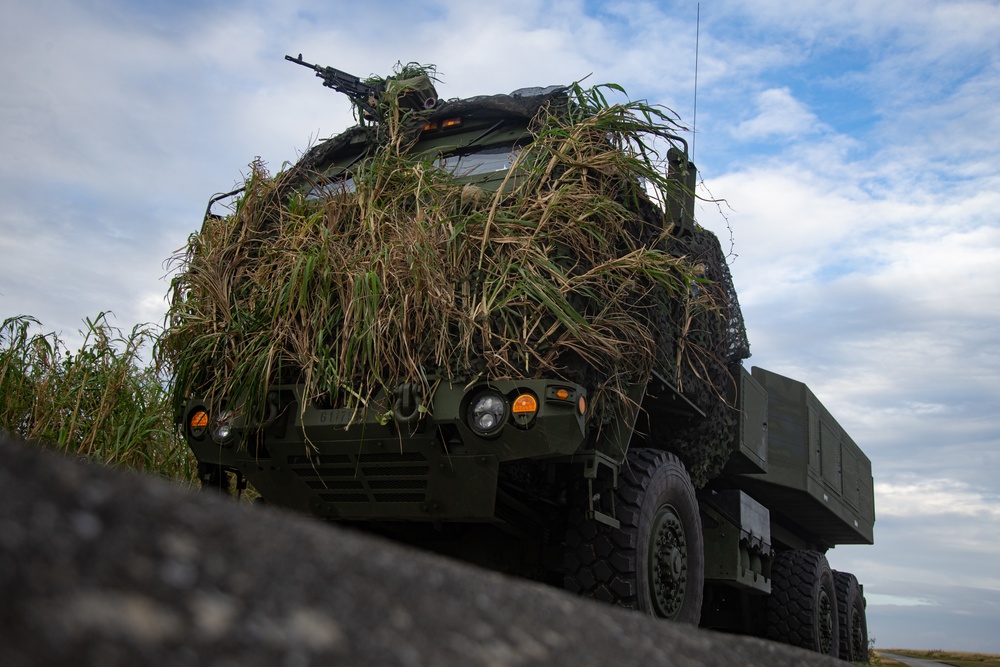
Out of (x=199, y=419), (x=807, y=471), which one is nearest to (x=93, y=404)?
(x=199, y=419)

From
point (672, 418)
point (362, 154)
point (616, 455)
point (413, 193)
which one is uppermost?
point (362, 154)

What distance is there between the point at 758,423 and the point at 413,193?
3.31 metres

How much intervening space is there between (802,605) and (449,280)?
503 cm

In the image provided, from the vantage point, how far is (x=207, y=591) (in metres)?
0.88

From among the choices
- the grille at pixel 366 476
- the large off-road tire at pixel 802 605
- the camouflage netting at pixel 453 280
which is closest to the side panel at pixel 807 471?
the large off-road tire at pixel 802 605

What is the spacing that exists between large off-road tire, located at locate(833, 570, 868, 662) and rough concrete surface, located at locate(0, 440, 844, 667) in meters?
8.58

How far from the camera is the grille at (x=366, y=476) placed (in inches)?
168

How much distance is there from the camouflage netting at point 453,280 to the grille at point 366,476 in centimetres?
29

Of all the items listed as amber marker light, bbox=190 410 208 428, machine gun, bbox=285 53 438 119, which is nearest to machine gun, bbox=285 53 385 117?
machine gun, bbox=285 53 438 119

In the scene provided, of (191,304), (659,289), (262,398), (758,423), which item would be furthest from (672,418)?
(191,304)

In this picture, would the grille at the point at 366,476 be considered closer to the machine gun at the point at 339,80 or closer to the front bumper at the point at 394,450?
the front bumper at the point at 394,450

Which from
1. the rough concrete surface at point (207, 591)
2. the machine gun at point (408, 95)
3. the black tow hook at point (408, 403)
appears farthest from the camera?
A: the machine gun at point (408, 95)

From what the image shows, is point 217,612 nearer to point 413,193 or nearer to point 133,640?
point 133,640

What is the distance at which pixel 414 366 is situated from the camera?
4105 mm
